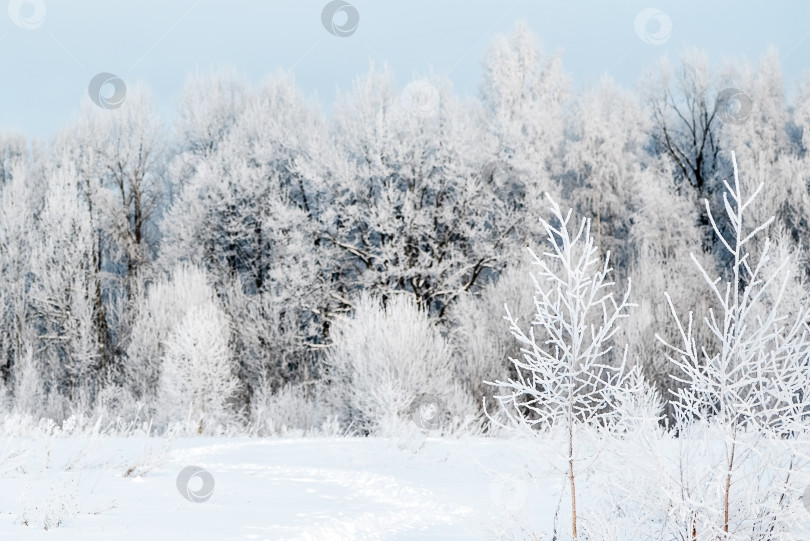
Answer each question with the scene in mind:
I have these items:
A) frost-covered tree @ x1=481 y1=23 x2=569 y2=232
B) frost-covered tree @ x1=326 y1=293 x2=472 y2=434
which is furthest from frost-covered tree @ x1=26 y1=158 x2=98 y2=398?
frost-covered tree @ x1=481 y1=23 x2=569 y2=232

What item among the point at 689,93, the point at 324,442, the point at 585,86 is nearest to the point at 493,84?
the point at 585,86

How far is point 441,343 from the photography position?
17.7m

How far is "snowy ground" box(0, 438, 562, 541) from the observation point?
15.1 ft

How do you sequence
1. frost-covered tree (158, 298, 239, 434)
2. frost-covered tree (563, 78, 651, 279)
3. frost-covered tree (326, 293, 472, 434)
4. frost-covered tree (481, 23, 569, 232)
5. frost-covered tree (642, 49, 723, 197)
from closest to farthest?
frost-covered tree (326, 293, 472, 434) → frost-covered tree (158, 298, 239, 434) → frost-covered tree (481, 23, 569, 232) → frost-covered tree (563, 78, 651, 279) → frost-covered tree (642, 49, 723, 197)

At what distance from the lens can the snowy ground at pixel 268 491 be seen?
459 centimetres

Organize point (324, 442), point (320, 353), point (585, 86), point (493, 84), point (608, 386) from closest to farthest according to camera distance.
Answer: point (608, 386) < point (324, 442) < point (320, 353) < point (493, 84) < point (585, 86)

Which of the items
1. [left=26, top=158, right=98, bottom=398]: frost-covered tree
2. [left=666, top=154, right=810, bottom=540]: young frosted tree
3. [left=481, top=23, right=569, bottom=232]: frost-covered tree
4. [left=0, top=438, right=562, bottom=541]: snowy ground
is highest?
[left=481, top=23, right=569, bottom=232]: frost-covered tree

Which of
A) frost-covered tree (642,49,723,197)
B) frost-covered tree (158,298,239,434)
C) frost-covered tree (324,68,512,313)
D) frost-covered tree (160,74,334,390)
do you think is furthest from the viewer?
frost-covered tree (642,49,723,197)

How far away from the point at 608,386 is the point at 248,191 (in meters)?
21.9

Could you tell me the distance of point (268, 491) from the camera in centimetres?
675

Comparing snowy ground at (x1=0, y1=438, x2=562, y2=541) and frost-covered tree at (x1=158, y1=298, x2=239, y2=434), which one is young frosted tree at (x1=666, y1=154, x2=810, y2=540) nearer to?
snowy ground at (x1=0, y1=438, x2=562, y2=541)

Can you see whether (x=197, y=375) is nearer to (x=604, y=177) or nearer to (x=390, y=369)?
(x=390, y=369)

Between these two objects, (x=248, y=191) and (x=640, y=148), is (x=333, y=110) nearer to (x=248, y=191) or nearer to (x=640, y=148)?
(x=248, y=191)

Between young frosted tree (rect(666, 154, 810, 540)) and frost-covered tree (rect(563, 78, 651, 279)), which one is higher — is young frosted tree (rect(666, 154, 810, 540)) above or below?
below
